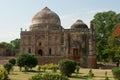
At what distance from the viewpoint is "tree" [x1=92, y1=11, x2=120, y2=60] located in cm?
4409

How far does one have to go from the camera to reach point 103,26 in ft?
149

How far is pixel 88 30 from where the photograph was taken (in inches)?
1774

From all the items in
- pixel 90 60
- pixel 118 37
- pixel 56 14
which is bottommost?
pixel 90 60

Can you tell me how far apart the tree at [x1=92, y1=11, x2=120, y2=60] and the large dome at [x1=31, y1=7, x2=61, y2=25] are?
7497mm

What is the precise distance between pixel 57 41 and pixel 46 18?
5.95 metres

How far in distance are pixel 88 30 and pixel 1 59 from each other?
45.8 feet

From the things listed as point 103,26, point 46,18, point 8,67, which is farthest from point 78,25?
point 8,67

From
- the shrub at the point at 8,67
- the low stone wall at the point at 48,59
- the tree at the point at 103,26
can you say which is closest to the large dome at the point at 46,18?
the tree at the point at 103,26

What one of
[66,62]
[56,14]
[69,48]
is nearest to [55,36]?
[69,48]

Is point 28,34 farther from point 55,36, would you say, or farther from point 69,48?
point 69,48

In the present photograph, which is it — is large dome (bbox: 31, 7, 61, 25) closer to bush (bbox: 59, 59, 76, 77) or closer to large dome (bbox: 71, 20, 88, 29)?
large dome (bbox: 71, 20, 88, 29)

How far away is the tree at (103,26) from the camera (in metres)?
44.1

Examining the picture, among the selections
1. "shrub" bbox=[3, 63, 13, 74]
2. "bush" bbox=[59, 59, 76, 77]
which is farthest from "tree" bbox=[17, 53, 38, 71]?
"bush" bbox=[59, 59, 76, 77]

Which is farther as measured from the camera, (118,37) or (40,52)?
(40,52)
